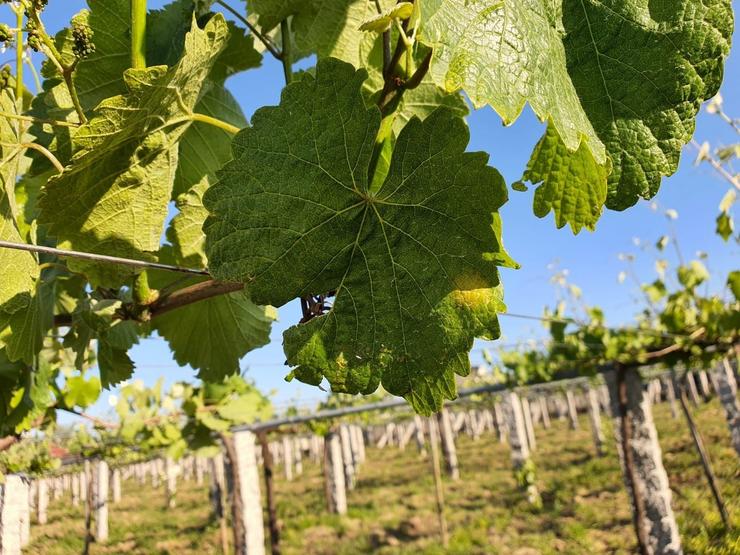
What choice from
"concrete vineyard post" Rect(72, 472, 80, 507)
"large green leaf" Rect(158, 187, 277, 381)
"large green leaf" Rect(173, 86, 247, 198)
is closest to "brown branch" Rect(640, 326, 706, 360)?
"large green leaf" Rect(158, 187, 277, 381)

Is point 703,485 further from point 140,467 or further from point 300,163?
point 140,467

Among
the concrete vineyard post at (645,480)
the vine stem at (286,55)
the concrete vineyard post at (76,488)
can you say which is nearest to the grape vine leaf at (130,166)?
the vine stem at (286,55)

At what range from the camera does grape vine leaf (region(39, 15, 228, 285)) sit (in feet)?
2.62

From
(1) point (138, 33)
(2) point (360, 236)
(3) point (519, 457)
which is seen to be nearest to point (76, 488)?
(3) point (519, 457)

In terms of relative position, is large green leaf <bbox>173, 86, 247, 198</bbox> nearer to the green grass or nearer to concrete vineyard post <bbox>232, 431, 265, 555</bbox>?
concrete vineyard post <bbox>232, 431, 265, 555</bbox>

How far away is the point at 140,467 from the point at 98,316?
120 ft

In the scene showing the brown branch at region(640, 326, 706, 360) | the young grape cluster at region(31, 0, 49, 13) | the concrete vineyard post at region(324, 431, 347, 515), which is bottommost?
the concrete vineyard post at region(324, 431, 347, 515)

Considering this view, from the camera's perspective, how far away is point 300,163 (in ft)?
2.50

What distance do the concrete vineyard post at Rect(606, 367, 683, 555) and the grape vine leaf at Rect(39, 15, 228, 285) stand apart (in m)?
7.21

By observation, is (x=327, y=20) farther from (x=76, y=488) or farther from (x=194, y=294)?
(x=76, y=488)

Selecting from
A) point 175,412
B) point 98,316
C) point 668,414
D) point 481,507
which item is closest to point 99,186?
point 98,316

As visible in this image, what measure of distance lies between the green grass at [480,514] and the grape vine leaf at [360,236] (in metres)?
7.51

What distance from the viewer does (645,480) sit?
7.10m

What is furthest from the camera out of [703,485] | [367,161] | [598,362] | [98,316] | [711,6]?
[703,485]
